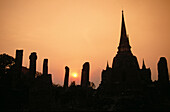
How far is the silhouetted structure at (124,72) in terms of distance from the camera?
2424 cm

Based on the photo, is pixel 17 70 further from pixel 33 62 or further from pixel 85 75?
pixel 85 75

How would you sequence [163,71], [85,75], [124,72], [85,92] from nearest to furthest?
[163,71] < [85,92] < [85,75] < [124,72]

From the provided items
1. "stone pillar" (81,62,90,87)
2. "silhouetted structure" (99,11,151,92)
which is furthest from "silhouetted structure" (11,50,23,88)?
"silhouetted structure" (99,11,151,92)

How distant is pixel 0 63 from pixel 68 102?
671 inches

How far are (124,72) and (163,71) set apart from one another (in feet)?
25.3

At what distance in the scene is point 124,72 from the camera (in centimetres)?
2748

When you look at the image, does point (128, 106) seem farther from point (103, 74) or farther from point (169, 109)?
point (103, 74)

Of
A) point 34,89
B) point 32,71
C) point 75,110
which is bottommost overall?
point 75,110

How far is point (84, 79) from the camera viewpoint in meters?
25.1

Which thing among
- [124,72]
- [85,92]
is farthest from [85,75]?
[124,72]

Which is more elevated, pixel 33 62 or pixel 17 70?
pixel 33 62

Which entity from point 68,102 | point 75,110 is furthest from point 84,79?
point 75,110

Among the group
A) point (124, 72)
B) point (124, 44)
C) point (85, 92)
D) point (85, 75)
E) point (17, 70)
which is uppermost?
point (124, 44)

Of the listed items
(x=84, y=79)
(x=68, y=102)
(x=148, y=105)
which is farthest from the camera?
(x=84, y=79)
